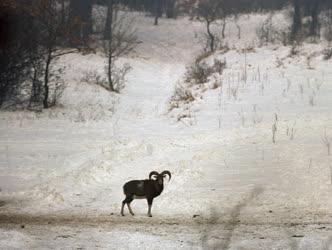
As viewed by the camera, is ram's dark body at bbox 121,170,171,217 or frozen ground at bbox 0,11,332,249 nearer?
frozen ground at bbox 0,11,332,249

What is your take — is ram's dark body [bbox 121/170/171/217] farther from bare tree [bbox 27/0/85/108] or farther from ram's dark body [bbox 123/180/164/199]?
bare tree [bbox 27/0/85/108]

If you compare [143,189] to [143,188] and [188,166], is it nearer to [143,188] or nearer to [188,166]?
[143,188]

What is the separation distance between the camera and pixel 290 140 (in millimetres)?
13141

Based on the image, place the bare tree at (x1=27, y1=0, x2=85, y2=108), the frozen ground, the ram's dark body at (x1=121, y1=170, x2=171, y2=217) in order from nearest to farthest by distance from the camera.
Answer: the frozen ground → the ram's dark body at (x1=121, y1=170, x2=171, y2=217) → the bare tree at (x1=27, y1=0, x2=85, y2=108)

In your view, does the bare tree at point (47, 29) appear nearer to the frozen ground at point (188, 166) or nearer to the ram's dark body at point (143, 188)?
the frozen ground at point (188, 166)

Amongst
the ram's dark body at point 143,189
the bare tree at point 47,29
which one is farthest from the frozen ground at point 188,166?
the bare tree at point 47,29

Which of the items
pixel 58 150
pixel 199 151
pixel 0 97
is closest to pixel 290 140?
pixel 199 151

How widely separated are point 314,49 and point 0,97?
14.4 metres

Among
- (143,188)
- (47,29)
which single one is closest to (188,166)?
(143,188)

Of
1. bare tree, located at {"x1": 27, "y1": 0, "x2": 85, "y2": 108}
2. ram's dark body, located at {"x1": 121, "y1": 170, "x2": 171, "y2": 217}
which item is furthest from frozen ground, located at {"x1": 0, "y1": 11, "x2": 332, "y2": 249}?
bare tree, located at {"x1": 27, "y1": 0, "x2": 85, "y2": 108}

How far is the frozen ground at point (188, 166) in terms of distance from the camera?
26.6 feet

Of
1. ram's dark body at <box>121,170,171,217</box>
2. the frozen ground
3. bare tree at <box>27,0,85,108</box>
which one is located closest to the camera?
the frozen ground

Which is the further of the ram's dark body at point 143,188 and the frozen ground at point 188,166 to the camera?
the ram's dark body at point 143,188

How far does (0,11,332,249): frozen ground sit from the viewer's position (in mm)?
8117
